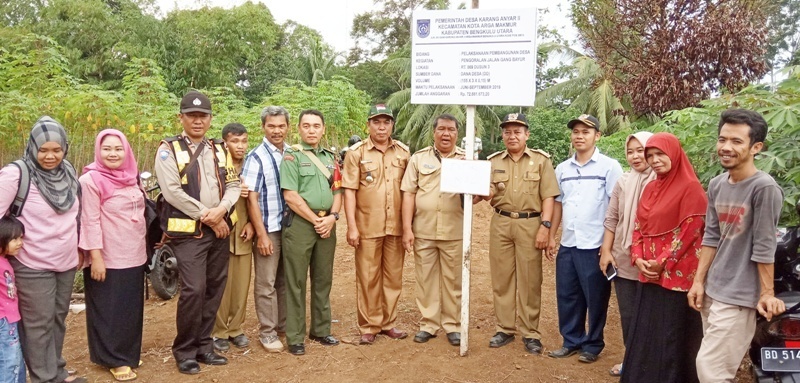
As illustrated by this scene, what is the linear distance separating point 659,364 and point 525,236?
54.9 inches

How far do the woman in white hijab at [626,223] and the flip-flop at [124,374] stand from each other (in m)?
3.30

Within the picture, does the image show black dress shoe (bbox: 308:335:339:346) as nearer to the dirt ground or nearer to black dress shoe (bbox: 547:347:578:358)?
the dirt ground

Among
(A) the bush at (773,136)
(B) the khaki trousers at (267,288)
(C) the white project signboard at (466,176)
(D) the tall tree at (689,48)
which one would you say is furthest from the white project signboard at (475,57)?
(D) the tall tree at (689,48)

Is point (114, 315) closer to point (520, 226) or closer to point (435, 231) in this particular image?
point (435, 231)

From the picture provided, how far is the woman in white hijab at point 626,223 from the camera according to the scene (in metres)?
3.66

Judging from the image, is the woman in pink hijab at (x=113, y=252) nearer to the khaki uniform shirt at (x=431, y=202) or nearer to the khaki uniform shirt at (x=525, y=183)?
the khaki uniform shirt at (x=431, y=202)

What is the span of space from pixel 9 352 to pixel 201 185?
1465mm

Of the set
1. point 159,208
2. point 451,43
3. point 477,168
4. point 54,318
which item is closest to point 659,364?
point 477,168

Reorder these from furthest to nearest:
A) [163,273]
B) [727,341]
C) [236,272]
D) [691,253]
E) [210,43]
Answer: [210,43] → [163,273] → [236,272] → [691,253] → [727,341]

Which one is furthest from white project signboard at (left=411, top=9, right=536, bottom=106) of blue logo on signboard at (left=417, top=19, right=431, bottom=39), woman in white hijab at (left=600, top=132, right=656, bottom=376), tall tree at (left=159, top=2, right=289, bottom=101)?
tall tree at (left=159, top=2, right=289, bottom=101)

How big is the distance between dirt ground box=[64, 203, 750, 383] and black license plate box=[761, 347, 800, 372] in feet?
4.32

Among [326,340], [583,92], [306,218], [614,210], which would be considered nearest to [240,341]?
[326,340]

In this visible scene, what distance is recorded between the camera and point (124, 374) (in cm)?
390

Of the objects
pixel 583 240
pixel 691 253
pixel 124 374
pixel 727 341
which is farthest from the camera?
pixel 583 240
